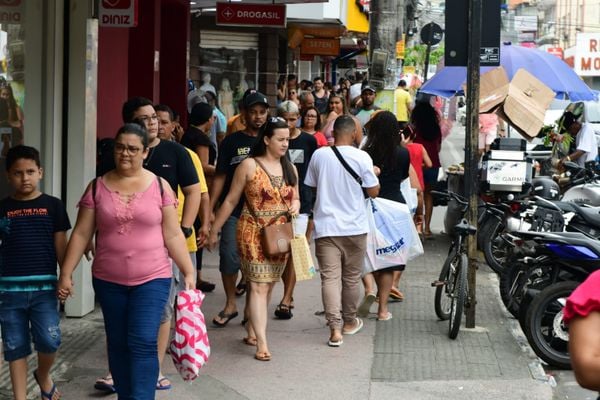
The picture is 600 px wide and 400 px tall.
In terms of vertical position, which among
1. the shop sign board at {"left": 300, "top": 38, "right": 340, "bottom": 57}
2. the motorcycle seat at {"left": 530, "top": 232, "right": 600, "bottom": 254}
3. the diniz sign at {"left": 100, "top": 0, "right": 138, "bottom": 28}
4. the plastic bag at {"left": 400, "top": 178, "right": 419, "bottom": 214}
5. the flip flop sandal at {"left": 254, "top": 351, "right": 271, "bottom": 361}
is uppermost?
the shop sign board at {"left": 300, "top": 38, "right": 340, "bottom": 57}

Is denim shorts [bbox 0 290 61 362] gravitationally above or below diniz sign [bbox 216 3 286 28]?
below

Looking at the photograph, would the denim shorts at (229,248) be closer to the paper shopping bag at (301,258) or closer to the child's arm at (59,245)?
the paper shopping bag at (301,258)

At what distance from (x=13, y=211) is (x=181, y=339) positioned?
4.12 feet

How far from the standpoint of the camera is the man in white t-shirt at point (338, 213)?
859 centimetres

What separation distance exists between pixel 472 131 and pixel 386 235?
1153 millimetres

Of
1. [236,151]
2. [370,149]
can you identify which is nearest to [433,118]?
[370,149]

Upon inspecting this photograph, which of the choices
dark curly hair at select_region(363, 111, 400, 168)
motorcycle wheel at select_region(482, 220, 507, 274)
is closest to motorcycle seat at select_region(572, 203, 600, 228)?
dark curly hair at select_region(363, 111, 400, 168)

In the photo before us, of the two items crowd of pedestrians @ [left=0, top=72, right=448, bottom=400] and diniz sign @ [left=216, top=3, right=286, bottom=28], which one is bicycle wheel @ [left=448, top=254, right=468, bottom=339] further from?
diniz sign @ [left=216, top=3, right=286, bottom=28]

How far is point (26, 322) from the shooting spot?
20.9ft

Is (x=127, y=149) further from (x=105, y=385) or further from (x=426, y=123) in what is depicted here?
(x=426, y=123)

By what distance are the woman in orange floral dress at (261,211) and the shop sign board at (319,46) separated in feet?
71.6

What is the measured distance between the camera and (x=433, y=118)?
15102 mm

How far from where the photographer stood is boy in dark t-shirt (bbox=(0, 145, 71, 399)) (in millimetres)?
6305

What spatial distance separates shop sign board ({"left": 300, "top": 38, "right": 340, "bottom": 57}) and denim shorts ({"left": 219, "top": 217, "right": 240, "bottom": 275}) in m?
21.0
